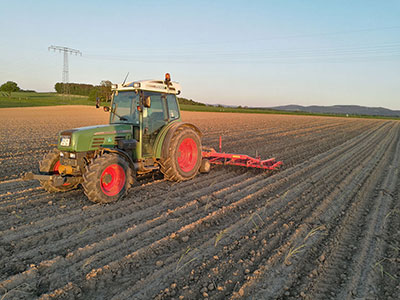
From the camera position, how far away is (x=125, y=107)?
19.8 feet

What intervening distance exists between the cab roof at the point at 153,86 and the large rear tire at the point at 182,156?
0.93 m

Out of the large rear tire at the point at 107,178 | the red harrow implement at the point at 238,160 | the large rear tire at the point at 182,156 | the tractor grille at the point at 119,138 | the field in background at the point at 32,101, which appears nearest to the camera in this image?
the large rear tire at the point at 107,178

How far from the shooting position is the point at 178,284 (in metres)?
2.88

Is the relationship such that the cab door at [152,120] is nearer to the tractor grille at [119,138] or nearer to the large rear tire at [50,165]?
the tractor grille at [119,138]

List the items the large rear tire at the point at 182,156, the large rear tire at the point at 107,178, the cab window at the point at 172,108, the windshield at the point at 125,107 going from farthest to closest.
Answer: the cab window at the point at 172,108, the large rear tire at the point at 182,156, the windshield at the point at 125,107, the large rear tire at the point at 107,178

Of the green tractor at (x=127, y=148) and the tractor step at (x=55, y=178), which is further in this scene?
the green tractor at (x=127, y=148)

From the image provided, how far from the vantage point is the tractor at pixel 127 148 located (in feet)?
16.3

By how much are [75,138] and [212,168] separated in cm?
418

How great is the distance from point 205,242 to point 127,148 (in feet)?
8.92

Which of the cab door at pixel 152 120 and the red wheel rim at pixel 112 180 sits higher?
the cab door at pixel 152 120

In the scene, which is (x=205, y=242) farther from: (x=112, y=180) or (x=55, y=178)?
(x=55, y=178)

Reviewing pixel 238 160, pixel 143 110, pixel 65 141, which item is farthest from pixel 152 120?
pixel 238 160

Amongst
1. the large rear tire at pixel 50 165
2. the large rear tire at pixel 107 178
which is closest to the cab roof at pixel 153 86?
the large rear tire at pixel 107 178

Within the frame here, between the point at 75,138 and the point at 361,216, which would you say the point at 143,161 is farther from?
the point at 361,216
